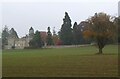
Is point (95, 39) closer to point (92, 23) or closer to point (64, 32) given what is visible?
point (92, 23)

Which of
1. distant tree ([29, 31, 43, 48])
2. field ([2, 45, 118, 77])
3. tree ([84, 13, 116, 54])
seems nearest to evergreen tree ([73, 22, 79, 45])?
distant tree ([29, 31, 43, 48])

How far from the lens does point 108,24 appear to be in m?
60.7

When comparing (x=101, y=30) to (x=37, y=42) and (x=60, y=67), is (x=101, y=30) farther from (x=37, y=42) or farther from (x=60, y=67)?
(x=37, y=42)

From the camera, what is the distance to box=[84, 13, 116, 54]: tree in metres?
60.4

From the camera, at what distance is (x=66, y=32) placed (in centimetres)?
11512

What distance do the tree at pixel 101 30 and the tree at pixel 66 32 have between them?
160ft

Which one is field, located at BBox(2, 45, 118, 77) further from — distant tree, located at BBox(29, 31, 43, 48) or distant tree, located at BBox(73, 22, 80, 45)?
distant tree, located at BBox(29, 31, 43, 48)

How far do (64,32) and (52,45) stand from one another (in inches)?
280

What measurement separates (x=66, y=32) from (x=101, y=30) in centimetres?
5478

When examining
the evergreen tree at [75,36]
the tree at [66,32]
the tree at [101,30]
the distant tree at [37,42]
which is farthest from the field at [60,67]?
the tree at [66,32]

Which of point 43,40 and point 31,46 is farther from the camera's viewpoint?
point 43,40

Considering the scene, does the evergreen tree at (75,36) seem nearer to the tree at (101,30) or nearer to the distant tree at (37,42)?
the distant tree at (37,42)

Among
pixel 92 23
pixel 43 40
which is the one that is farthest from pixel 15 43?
pixel 92 23

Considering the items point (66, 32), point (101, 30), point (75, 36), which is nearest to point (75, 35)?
point (75, 36)
